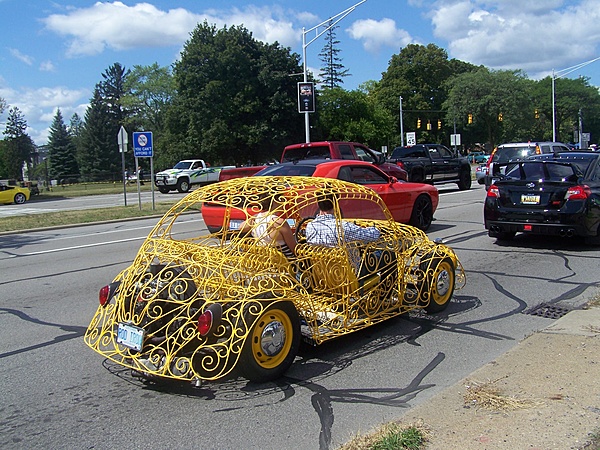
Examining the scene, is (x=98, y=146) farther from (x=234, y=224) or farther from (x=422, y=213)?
(x=234, y=224)

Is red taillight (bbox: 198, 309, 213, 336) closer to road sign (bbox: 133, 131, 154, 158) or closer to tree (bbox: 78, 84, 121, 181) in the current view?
road sign (bbox: 133, 131, 154, 158)

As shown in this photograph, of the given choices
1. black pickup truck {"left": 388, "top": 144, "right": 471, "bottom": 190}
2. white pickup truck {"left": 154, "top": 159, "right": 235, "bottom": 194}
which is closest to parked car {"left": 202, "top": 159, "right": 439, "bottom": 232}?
black pickup truck {"left": 388, "top": 144, "right": 471, "bottom": 190}

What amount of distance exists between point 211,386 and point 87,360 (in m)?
1.45

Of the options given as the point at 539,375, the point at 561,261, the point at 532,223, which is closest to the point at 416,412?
the point at 539,375

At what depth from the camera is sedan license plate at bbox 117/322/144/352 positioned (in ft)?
15.0

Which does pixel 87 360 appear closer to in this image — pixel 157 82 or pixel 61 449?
Result: pixel 61 449

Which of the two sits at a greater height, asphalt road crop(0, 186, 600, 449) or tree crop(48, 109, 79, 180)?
tree crop(48, 109, 79, 180)

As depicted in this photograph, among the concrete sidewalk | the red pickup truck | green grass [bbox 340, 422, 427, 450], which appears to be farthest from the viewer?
the red pickup truck

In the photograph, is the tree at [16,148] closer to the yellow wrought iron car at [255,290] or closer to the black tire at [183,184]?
the black tire at [183,184]

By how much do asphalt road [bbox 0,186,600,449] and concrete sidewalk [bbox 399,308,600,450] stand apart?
1.07 feet

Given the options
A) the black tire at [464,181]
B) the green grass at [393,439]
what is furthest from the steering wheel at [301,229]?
the black tire at [464,181]

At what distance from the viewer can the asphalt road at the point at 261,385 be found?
13.2 feet

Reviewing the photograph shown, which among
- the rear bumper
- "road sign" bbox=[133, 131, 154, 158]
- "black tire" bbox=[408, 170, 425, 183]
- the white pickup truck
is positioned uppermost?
"road sign" bbox=[133, 131, 154, 158]

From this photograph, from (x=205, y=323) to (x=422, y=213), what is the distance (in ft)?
29.3
